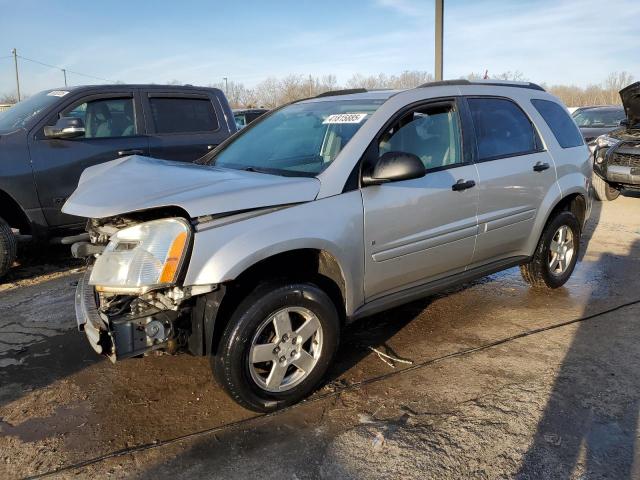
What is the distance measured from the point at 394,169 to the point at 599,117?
38.5 feet

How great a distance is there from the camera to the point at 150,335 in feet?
8.68

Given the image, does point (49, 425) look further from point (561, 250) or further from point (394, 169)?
point (561, 250)

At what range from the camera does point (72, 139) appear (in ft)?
18.7

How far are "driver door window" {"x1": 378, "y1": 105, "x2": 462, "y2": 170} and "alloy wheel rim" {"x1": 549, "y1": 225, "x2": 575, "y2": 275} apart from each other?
163cm

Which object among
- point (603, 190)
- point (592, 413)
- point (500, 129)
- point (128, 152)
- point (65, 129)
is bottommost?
point (592, 413)

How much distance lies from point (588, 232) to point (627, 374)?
4.61 metres

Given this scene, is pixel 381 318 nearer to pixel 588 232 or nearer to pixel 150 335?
pixel 150 335

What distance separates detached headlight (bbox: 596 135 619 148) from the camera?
941cm

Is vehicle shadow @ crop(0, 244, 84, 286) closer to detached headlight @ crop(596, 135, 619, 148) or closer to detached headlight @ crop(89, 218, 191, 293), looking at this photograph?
detached headlight @ crop(89, 218, 191, 293)

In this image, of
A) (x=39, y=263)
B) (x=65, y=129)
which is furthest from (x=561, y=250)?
(x=39, y=263)

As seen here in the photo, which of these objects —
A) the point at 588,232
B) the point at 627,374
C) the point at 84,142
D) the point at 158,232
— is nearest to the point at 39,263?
the point at 84,142

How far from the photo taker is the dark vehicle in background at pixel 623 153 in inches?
346

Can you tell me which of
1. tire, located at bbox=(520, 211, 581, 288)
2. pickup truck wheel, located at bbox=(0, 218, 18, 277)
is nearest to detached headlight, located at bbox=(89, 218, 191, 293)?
pickup truck wheel, located at bbox=(0, 218, 18, 277)

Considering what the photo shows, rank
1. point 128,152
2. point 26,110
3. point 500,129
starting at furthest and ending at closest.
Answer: point 128,152, point 26,110, point 500,129
